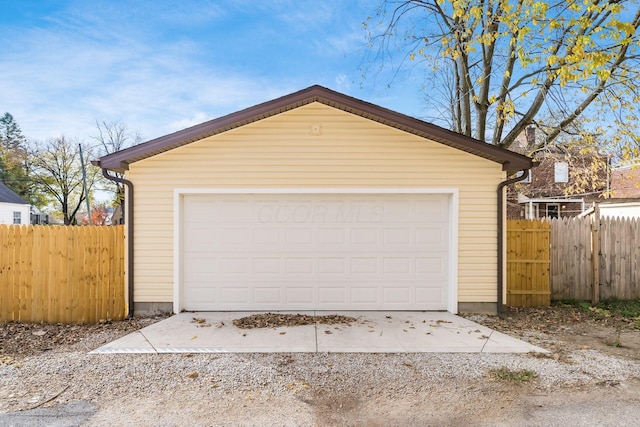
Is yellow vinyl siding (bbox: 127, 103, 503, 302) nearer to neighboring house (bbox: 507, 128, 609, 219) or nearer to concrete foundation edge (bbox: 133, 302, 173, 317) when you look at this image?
concrete foundation edge (bbox: 133, 302, 173, 317)

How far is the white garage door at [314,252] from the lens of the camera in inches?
272

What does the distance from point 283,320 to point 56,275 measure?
4.03 metres

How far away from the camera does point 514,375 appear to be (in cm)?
420

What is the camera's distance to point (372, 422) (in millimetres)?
3256

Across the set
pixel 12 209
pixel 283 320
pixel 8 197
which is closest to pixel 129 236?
pixel 283 320

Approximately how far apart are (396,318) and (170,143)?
15.8ft

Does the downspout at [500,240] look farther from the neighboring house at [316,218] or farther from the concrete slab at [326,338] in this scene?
the concrete slab at [326,338]

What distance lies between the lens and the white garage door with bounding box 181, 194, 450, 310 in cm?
690

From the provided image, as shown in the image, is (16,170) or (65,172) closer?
(65,172)


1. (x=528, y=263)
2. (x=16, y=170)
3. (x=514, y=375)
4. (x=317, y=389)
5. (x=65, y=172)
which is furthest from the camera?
(x=16, y=170)

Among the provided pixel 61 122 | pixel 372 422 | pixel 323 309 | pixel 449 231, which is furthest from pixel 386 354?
pixel 61 122

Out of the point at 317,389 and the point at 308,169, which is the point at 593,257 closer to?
the point at 308,169

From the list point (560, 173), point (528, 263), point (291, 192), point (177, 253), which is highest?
point (560, 173)

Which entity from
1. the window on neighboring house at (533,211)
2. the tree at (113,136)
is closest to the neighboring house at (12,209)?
the tree at (113,136)
